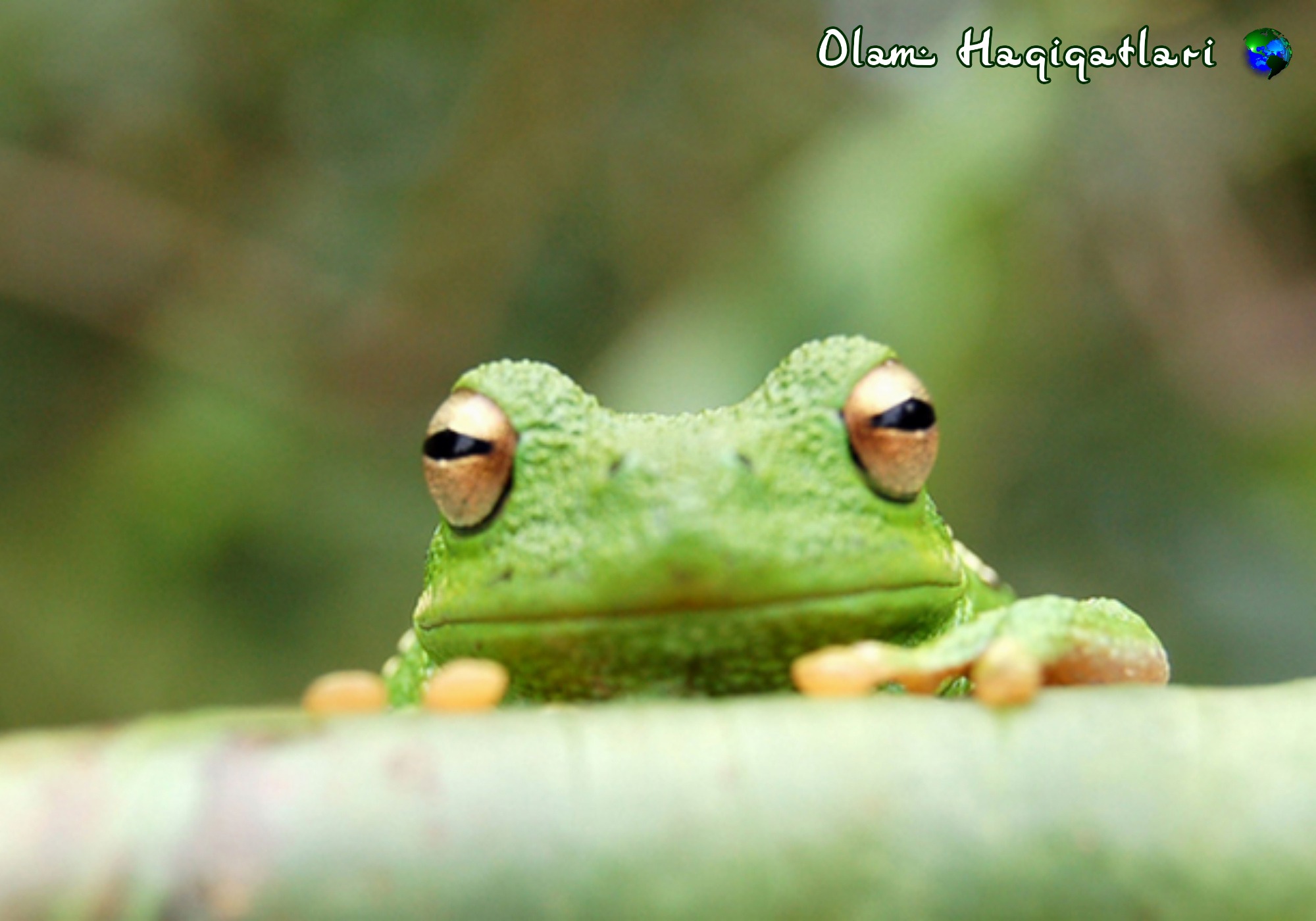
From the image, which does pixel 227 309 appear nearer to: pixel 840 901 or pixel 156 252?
pixel 156 252

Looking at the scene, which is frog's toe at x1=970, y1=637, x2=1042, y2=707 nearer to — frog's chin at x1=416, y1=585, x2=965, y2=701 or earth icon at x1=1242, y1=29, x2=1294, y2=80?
frog's chin at x1=416, y1=585, x2=965, y2=701

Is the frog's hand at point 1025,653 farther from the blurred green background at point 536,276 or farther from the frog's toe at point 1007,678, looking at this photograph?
the blurred green background at point 536,276

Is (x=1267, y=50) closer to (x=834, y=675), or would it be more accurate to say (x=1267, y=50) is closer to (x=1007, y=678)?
(x=834, y=675)

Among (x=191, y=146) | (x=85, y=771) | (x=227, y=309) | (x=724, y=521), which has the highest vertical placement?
(x=191, y=146)

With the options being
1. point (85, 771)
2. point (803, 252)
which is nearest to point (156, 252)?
point (803, 252)

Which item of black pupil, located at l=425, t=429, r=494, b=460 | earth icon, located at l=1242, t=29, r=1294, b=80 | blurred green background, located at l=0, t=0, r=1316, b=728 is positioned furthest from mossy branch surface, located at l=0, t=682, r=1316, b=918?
earth icon, located at l=1242, t=29, r=1294, b=80
